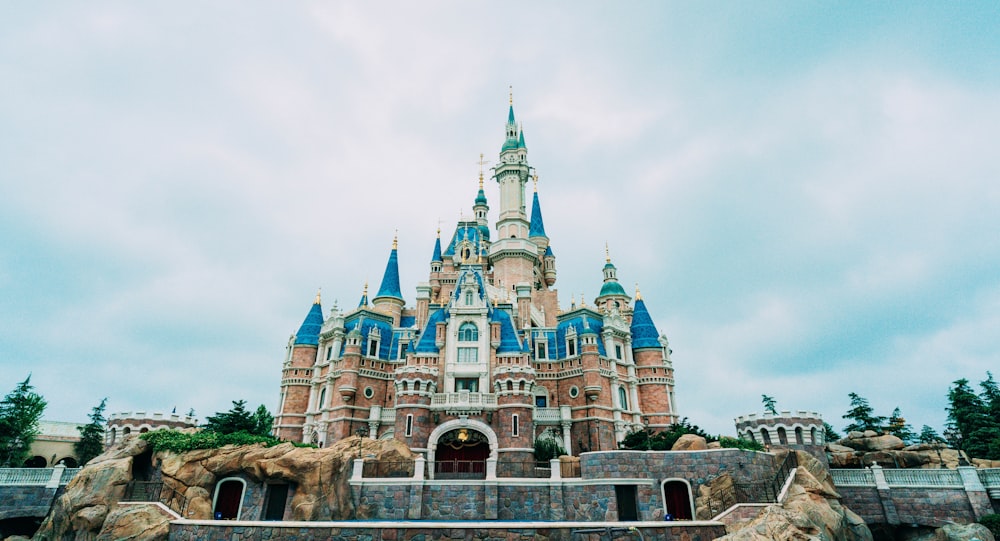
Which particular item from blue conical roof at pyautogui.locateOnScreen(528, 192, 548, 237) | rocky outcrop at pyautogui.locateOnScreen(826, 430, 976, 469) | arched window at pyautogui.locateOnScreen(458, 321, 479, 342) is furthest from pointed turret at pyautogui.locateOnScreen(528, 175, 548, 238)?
rocky outcrop at pyautogui.locateOnScreen(826, 430, 976, 469)

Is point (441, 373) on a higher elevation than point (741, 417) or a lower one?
higher

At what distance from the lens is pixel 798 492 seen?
23.7 metres

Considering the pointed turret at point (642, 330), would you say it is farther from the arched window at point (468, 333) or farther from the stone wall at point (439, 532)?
the stone wall at point (439, 532)

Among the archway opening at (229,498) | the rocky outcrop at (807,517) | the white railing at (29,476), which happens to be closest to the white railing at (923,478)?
the rocky outcrop at (807,517)

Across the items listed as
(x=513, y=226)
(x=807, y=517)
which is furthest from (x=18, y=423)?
(x=807, y=517)

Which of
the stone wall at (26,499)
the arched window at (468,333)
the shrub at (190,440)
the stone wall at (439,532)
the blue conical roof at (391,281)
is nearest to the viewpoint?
the stone wall at (439,532)

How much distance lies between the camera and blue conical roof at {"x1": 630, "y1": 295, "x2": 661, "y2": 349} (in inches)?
1916

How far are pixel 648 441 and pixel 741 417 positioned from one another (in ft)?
37.7

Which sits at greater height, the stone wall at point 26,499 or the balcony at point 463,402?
the balcony at point 463,402

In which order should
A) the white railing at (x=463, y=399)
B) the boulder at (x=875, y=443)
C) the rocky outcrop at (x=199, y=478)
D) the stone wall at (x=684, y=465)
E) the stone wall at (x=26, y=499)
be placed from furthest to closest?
the boulder at (x=875, y=443) < the white railing at (x=463, y=399) < the stone wall at (x=26, y=499) < the stone wall at (x=684, y=465) < the rocky outcrop at (x=199, y=478)

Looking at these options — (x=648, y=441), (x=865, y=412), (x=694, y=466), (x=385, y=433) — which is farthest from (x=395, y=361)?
(x=865, y=412)

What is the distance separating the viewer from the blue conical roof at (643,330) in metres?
48.7

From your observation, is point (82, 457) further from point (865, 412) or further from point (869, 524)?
point (865, 412)

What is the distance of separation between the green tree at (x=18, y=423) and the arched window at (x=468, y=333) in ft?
120
